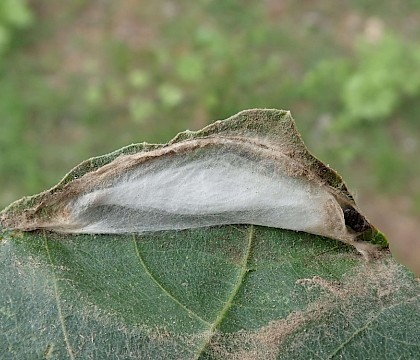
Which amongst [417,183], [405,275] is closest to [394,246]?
[417,183]

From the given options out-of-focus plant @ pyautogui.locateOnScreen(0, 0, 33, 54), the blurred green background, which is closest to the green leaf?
the blurred green background

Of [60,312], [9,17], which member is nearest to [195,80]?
[9,17]

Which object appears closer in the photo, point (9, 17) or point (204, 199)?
point (204, 199)

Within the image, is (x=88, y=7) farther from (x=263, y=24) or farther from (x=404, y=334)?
(x=404, y=334)

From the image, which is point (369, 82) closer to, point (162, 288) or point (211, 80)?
point (211, 80)

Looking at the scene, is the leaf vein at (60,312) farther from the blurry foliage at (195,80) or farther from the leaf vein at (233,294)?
the blurry foliage at (195,80)

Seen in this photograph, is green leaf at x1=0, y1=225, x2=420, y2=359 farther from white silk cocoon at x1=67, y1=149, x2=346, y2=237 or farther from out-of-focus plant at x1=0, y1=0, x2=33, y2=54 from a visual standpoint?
out-of-focus plant at x1=0, y1=0, x2=33, y2=54
